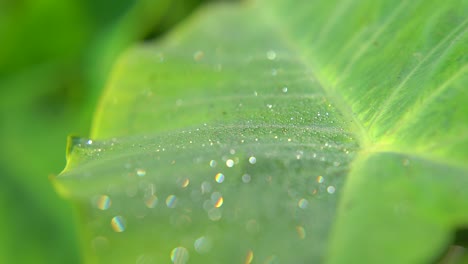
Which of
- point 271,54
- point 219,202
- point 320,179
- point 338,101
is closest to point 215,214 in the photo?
point 219,202

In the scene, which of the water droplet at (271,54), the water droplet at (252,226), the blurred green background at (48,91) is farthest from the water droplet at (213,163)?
the blurred green background at (48,91)

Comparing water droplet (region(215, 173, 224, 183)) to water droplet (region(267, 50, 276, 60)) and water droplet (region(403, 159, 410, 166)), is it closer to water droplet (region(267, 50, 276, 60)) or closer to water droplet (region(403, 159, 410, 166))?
water droplet (region(403, 159, 410, 166))

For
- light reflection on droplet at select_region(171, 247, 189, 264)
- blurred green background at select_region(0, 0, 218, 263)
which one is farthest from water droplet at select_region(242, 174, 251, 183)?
blurred green background at select_region(0, 0, 218, 263)

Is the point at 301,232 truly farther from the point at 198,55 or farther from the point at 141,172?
the point at 198,55

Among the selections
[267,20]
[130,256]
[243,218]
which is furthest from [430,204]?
[267,20]

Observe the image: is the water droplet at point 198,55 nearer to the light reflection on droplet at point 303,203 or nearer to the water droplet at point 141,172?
the water droplet at point 141,172

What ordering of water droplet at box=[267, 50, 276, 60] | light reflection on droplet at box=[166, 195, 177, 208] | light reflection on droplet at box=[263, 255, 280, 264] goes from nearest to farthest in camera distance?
light reflection on droplet at box=[263, 255, 280, 264] < light reflection on droplet at box=[166, 195, 177, 208] < water droplet at box=[267, 50, 276, 60]
